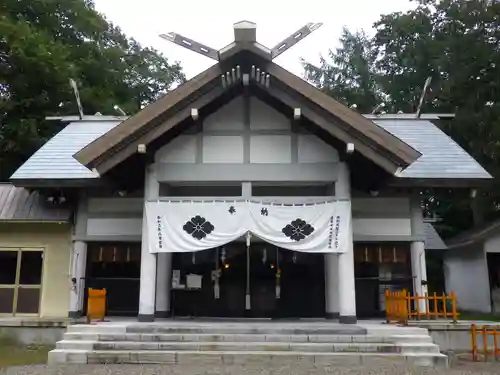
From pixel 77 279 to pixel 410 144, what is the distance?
9556mm

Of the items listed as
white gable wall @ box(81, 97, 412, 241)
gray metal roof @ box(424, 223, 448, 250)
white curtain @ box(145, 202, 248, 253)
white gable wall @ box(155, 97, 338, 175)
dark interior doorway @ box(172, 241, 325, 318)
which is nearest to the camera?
white curtain @ box(145, 202, 248, 253)

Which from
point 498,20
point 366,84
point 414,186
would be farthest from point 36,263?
point 366,84

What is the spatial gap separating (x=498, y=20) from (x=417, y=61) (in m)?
5.15

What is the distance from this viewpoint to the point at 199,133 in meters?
12.0

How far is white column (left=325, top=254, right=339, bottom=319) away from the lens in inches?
489

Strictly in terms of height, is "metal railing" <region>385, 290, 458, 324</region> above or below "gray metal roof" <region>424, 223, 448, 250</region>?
below

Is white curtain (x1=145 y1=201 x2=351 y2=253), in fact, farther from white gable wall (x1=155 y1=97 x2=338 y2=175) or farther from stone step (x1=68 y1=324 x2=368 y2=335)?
stone step (x1=68 y1=324 x2=368 y2=335)


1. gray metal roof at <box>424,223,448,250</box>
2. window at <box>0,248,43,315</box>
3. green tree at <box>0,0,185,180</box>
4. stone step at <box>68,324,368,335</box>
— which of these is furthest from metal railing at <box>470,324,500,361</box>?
green tree at <box>0,0,185,180</box>

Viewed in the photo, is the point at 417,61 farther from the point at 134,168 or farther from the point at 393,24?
the point at 134,168

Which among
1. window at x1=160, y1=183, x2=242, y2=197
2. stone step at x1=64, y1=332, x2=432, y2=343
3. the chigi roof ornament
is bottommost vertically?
stone step at x1=64, y1=332, x2=432, y2=343

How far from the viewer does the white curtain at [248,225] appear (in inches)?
438

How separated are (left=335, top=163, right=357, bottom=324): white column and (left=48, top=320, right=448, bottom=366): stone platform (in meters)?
0.82

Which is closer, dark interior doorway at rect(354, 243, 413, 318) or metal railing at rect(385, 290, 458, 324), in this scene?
metal railing at rect(385, 290, 458, 324)

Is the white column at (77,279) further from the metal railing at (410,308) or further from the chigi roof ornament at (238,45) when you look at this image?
the metal railing at (410,308)
